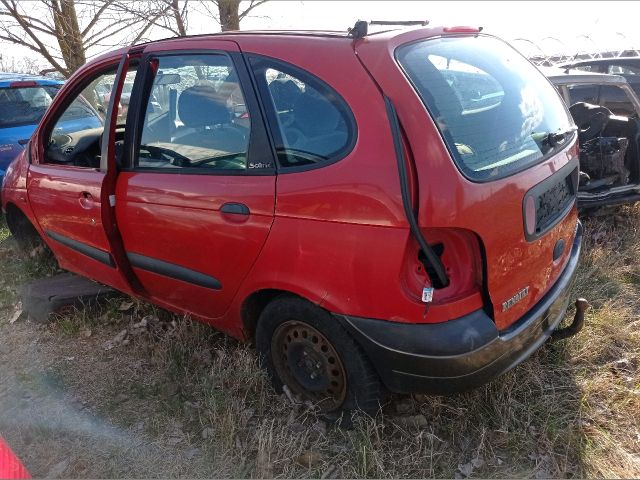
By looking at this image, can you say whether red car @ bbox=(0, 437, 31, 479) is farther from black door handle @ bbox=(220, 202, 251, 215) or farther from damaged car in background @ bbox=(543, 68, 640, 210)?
damaged car in background @ bbox=(543, 68, 640, 210)

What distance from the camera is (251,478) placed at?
239 centimetres

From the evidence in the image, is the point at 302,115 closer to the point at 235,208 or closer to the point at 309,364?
the point at 235,208

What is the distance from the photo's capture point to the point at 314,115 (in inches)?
91.0

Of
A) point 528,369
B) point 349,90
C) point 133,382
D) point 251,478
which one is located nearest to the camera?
point 349,90

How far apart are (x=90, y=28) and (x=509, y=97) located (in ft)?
22.6

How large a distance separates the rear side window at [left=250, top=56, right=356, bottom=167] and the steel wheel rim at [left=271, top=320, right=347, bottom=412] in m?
0.79

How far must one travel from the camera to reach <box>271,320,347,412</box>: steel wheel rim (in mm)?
2475

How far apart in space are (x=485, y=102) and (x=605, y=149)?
117 inches

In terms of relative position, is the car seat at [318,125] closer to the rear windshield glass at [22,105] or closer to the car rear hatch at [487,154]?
the car rear hatch at [487,154]

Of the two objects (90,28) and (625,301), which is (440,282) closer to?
(625,301)

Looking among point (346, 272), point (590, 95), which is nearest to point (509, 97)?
point (346, 272)

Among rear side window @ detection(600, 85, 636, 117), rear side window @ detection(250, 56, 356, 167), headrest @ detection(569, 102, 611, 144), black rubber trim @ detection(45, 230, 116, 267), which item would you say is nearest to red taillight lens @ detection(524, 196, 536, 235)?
rear side window @ detection(250, 56, 356, 167)

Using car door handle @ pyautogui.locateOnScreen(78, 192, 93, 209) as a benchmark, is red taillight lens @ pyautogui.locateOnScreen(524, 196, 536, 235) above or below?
above

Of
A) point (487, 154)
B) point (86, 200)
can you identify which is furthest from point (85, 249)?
point (487, 154)
